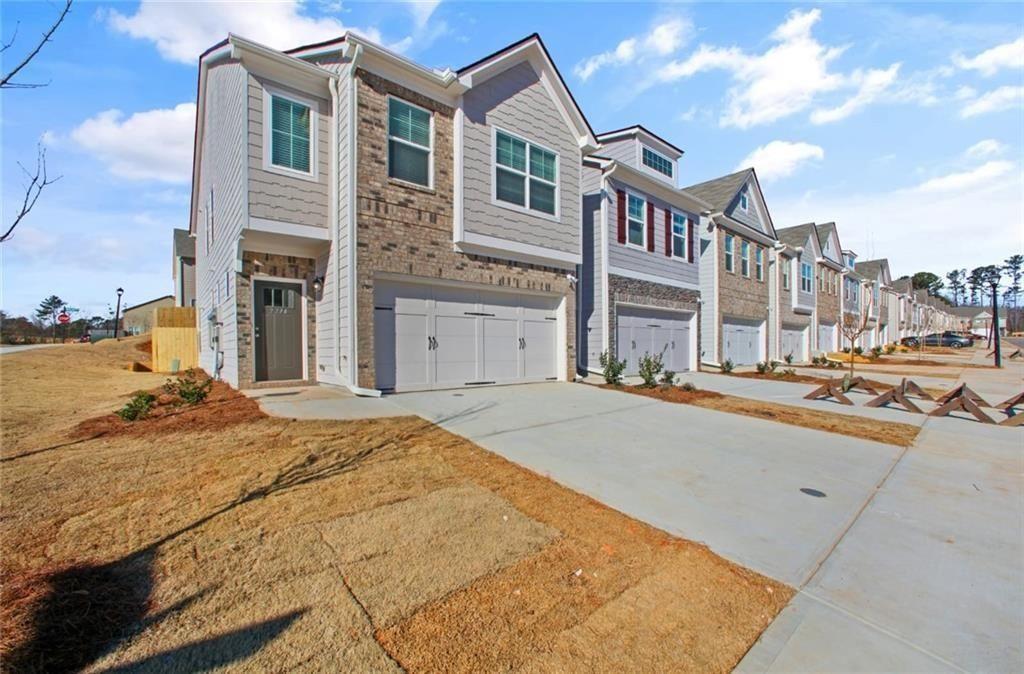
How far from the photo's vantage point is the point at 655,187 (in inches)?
580

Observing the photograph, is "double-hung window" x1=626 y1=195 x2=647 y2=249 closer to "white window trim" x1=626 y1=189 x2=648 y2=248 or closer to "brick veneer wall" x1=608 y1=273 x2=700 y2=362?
"white window trim" x1=626 y1=189 x2=648 y2=248

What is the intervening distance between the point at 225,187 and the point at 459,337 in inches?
242

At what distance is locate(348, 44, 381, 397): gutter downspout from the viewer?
793 cm

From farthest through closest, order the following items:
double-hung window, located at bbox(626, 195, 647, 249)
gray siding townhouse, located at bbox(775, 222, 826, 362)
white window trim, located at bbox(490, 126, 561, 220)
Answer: gray siding townhouse, located at bbox(775, 222, 826, 362)
double-hung window, located at bbox(626, 195, 647, 249)
white window trim, located at bbox(490, 126, 561, 220)

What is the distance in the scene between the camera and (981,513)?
4.01 metres

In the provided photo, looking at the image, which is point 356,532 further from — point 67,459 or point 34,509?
point 67,459

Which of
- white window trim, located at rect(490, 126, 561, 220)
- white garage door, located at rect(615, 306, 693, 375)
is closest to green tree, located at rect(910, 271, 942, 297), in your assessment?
white garage door, located at rect(615, 306, 693, 375)

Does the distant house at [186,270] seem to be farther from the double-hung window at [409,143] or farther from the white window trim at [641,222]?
the white window trim at [641,222]

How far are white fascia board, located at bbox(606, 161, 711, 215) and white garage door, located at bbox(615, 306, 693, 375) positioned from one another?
388 centimetres

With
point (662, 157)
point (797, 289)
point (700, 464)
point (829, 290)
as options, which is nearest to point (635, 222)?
point (662, 157)

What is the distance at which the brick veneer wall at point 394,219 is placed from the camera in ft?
26.5

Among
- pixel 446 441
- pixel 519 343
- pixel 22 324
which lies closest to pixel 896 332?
pixel 519 343

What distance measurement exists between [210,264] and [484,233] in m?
8.23

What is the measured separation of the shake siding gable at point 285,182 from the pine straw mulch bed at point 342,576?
5202 mm
